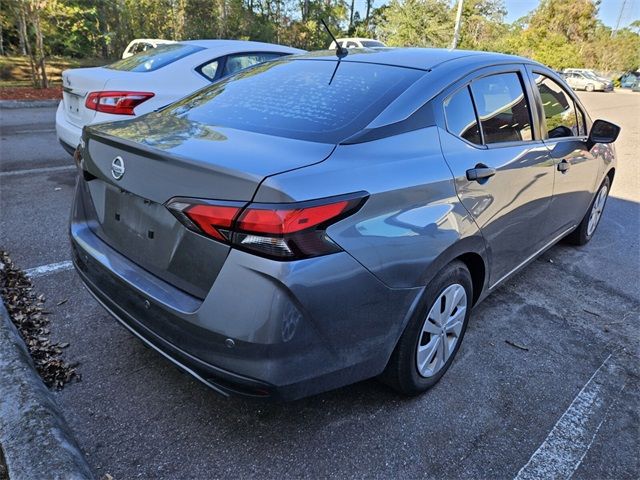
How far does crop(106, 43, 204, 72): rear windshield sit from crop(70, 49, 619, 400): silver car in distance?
9.36ft

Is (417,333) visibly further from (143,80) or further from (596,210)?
(143,80)

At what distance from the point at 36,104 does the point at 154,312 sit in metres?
12.7

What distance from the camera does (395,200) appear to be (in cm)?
196

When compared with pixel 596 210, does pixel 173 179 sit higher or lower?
higher

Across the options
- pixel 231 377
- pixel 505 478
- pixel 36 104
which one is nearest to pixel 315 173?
pixel 231 377

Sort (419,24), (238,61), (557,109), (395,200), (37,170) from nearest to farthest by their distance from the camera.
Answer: (395,200) → (557,109) → (238,61) → (37,170) → (419,24)

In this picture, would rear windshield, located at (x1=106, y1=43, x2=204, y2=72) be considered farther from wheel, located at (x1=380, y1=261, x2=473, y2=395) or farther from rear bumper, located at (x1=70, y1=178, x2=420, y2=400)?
wheel, located at (x1=380, y1=261, x2=473, y2=395)

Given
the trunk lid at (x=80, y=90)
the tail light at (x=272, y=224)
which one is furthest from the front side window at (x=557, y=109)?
the trunk lid at (x=80, y=90)

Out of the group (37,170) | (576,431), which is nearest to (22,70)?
(37,170)

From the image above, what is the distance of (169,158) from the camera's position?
1.88 m

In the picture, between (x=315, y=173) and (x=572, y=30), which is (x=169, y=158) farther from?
(x=572, y=30)

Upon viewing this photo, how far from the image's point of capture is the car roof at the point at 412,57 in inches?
105

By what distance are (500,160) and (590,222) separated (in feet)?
8.78

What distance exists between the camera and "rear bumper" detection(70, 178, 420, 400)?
167 cm
